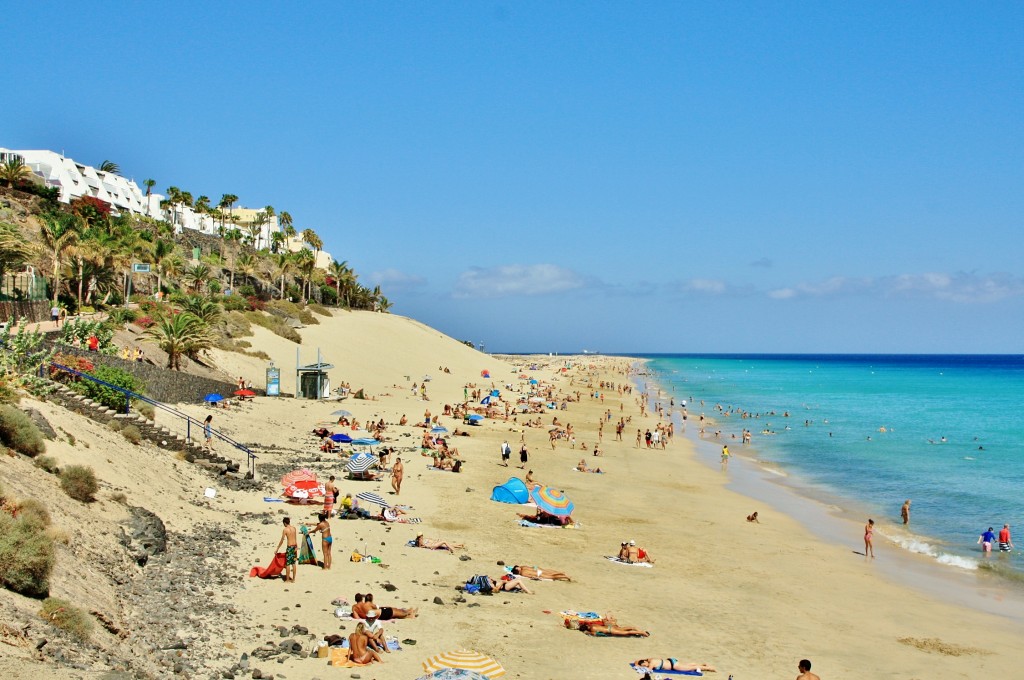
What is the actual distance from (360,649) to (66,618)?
12.0ft

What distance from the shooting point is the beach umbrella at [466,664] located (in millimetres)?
10102

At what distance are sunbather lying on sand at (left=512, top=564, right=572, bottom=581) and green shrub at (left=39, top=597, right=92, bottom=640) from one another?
8.36m

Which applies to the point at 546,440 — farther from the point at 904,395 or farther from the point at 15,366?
the point at 904,395

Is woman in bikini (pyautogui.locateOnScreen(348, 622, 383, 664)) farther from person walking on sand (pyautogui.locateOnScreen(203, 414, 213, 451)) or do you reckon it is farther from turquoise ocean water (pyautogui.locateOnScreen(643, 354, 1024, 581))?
turquoise ocean water (pyautogui.locateOnScreen(643, 354, 1024, 581))

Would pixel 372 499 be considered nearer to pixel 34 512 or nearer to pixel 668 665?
pixel 34 512

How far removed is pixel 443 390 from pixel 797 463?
94.0ft

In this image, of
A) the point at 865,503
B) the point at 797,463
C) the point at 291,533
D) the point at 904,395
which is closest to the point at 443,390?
the point at 797,463

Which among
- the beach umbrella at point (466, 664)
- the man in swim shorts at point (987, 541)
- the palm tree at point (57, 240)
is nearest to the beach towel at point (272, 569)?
the beach umbrella at point (466, 664)

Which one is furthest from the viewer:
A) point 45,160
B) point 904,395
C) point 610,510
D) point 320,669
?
point 904,395

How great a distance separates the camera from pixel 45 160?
226 ft

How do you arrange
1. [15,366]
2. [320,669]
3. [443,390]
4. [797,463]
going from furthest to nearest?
[443,390]
[797,463]
[15,366]
[320,669]

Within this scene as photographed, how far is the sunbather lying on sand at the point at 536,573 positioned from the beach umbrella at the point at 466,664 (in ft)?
16.4

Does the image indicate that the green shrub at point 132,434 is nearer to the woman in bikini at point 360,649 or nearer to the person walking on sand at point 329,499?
the person walking on sand at point 329,499

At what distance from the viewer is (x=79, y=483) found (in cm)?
1349
